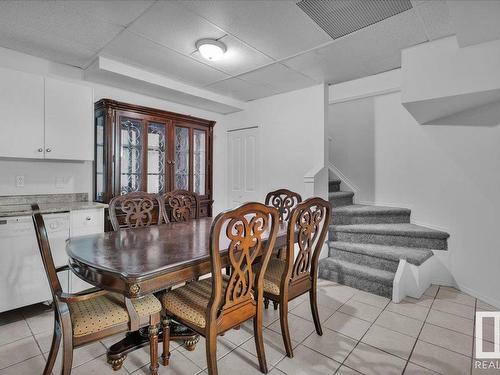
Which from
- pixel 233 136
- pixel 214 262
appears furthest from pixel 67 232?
pixel 233 136

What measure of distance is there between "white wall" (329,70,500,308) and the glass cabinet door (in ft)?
9.15

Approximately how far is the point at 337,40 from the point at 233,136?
2.49m

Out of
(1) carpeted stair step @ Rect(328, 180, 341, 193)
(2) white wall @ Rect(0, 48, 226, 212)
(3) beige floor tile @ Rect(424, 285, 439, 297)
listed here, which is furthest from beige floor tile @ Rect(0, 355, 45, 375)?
(1) carpeted stair step @ Rect(328, 180, 341, 193)

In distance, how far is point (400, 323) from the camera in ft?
7.62

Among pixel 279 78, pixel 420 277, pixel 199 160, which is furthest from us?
pixel 199 160

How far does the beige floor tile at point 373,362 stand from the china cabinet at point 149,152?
8.91 ft

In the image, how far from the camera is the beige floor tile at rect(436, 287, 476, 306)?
2.75 metres

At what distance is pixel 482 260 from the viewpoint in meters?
2.85

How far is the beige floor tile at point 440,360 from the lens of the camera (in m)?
1.76

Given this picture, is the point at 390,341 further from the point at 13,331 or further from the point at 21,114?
the point at 21,114

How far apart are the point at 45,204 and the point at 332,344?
3.02m

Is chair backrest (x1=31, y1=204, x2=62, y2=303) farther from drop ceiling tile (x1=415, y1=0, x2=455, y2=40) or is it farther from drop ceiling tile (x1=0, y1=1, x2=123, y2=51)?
drop ceiling tile (x1=415, y1=0, x2=455, y2=40)

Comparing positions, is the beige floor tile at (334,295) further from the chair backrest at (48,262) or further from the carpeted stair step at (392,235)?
the chair backrest at (48,262)

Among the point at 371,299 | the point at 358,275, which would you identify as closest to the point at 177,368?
the point at 371,299
